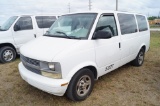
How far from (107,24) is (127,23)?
3.66ft

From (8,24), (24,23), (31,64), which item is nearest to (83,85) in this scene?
(31,64)

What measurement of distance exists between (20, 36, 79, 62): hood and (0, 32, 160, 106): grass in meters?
1.09

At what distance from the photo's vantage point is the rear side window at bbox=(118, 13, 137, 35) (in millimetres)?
4718

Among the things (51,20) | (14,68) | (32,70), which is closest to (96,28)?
(32,70)

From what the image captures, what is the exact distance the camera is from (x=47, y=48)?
3.44m

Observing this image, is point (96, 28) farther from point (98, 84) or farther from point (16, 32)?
point (16, 32)

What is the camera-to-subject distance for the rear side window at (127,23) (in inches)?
186

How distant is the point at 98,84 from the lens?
4574 mm

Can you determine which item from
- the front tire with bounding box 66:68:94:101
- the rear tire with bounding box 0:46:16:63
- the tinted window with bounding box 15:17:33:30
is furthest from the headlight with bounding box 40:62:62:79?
the tinted window with bounding box 15:17:33:30

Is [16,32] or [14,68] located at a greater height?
[16,32]

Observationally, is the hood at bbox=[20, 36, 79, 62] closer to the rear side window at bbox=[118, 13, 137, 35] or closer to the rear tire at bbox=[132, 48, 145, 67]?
the rear side window at bbox=[118, 13, 137, 35]

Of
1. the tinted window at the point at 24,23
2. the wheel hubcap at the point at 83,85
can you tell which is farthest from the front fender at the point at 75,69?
the tinted window at the point at 24,23

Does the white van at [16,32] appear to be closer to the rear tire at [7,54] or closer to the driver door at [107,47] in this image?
the rear tire at [7,54]

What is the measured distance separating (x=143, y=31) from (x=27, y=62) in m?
4.21
